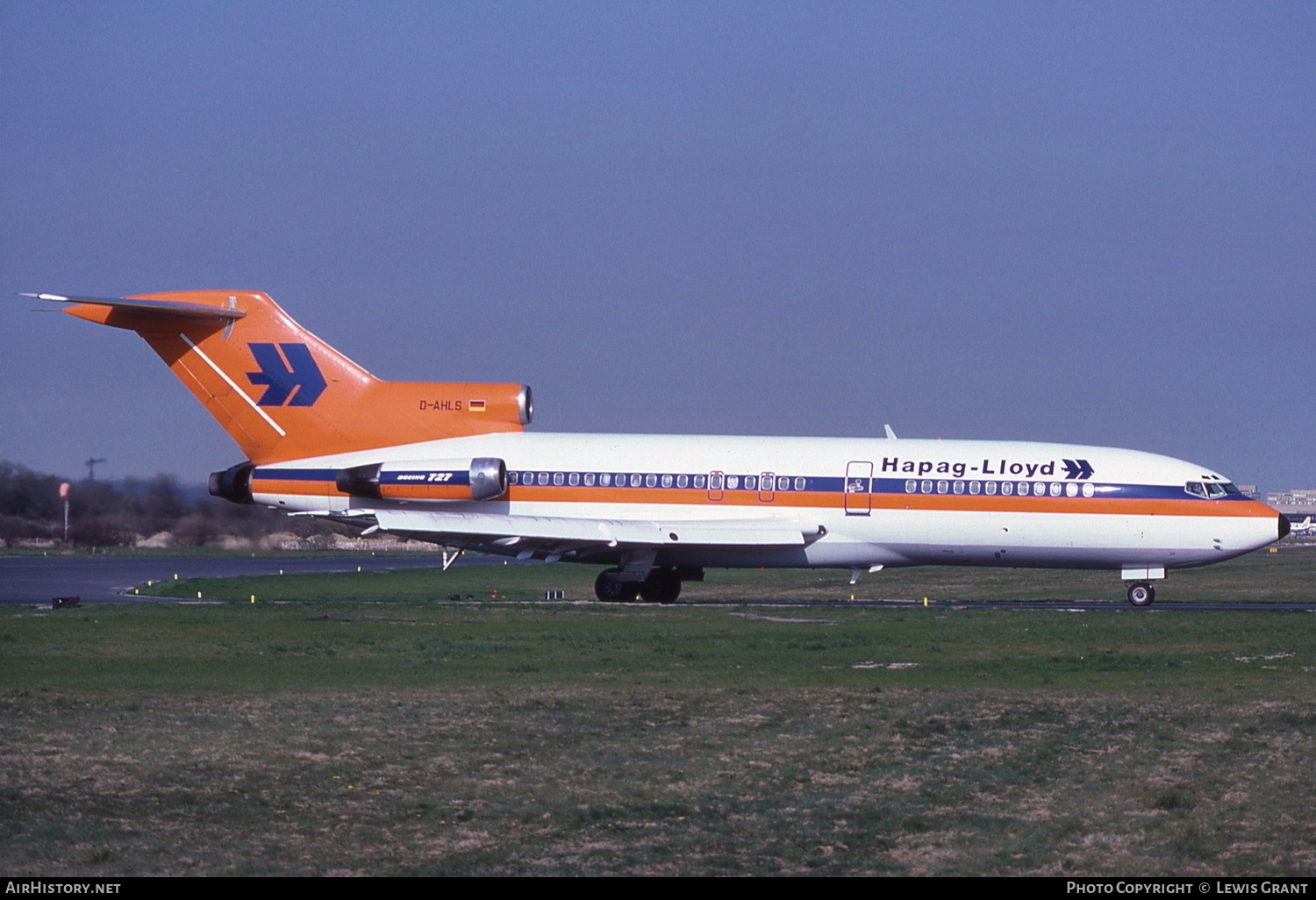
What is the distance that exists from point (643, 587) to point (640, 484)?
267 centimetres

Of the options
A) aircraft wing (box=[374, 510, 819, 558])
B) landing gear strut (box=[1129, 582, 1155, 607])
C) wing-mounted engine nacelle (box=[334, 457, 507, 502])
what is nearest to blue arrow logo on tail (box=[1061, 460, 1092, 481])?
landing gear strut (box=[1129, 582, 1155, 607])

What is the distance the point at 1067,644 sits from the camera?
22.4m

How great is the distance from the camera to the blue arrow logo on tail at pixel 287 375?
113 ft

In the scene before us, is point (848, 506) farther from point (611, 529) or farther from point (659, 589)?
point (611, 529)

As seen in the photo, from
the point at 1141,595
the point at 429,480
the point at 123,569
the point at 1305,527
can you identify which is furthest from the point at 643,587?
the point at 1305,527

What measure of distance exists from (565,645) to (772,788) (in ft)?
36.9

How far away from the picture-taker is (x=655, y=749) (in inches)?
503

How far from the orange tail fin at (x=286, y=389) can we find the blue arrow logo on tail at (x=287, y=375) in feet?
0.07

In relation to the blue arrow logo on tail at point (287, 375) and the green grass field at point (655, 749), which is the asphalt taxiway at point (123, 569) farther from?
the green grass field at point (655, 749)

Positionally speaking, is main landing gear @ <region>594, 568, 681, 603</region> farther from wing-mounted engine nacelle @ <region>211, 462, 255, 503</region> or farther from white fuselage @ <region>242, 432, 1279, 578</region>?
wing-mounted engine nacelle @ <region>211, 462, 255, 503</region>

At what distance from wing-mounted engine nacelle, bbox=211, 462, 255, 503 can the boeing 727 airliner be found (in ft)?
0.14

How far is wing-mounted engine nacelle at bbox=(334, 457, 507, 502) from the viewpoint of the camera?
107 feet

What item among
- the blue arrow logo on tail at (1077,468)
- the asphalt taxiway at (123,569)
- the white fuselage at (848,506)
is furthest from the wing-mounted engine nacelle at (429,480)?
the blue arrow logo on tail at (1077,468)
